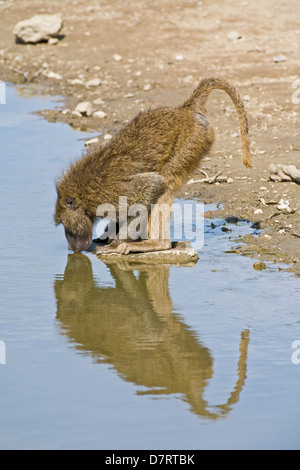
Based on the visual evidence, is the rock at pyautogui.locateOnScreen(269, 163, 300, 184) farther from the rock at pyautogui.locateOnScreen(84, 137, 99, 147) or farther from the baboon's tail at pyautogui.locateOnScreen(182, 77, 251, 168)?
the rock at pyautogui.locateOnScreen(84, 137, 99, 147)

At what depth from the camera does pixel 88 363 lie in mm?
5070

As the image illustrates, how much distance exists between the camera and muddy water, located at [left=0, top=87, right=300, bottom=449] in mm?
4262

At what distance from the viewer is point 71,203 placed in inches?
282

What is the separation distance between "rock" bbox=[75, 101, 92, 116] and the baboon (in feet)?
16.3

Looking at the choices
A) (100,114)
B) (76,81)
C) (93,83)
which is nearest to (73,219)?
(100,114)

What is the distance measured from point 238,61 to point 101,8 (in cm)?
489

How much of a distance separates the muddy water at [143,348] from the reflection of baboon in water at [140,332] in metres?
0.01

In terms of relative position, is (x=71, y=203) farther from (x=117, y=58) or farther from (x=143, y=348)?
(x=117, y=58)

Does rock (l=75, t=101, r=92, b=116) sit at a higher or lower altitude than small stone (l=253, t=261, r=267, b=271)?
higher

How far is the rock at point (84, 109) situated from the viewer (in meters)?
12.2

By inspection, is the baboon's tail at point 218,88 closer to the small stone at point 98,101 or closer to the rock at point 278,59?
the small stone at point 98,101

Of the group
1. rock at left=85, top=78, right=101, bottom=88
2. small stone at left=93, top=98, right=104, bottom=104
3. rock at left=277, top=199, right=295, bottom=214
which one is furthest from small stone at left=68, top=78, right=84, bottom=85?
rock at left=277, top=199, right=295, bottom=214

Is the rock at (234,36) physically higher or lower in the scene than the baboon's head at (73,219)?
higher

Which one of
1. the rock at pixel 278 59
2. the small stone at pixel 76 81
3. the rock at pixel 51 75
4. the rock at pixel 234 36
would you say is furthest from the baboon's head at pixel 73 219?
the rock at pixel 234 36
